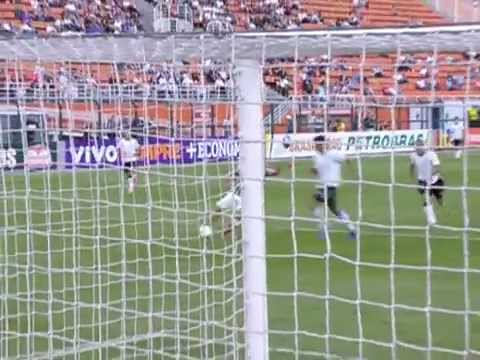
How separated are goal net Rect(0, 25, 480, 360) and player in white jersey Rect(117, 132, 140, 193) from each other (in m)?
0.04

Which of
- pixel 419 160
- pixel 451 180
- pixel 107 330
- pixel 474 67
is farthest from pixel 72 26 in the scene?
pixel 474 67

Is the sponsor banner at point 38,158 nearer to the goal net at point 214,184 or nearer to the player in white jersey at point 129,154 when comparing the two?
→ the goal net at point 214,184

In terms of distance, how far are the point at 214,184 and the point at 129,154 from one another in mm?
1845

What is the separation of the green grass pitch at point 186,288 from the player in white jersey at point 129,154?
19 cm

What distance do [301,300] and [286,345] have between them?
6.85ft

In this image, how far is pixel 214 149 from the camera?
782cm

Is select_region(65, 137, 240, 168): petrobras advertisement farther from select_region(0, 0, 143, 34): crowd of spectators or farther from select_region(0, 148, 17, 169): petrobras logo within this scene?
select_region(0, 0, 143, 34): crowd of spectators

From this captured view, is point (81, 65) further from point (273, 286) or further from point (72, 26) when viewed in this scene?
point (72, 26)

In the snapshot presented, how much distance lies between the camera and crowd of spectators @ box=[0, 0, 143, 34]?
3426cm

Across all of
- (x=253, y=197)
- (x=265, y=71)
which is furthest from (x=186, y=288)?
(x=253, y=197)

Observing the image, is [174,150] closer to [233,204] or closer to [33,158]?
[33,158]

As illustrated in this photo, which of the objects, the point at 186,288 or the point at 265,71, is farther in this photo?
the point at 186,288

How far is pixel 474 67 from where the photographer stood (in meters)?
5.11

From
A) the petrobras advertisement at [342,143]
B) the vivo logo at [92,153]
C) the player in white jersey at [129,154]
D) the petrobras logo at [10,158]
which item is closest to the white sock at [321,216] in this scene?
the petrobras advertisement at [342,143]
